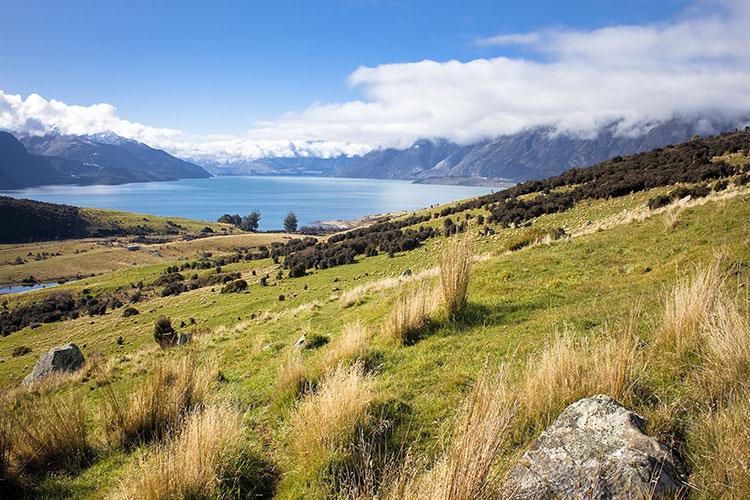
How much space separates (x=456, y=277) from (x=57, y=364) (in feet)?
55.8

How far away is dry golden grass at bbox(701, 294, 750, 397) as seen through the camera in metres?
3.74

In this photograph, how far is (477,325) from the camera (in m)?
7.99

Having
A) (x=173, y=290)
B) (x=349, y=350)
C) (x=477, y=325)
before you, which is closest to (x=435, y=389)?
(x=349, y=350)

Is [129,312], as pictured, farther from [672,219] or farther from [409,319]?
[672,219]

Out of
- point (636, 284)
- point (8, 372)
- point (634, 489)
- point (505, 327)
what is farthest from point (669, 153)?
point (8, 372)

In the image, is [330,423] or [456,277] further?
[456,277]

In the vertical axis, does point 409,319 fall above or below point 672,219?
below

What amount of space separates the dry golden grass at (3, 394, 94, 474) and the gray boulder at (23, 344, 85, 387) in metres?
13.1

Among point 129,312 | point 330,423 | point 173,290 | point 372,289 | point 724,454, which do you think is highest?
point 724,454

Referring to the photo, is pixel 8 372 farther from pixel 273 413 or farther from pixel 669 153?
pixel 669 153

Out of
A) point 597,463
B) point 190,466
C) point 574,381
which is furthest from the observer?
point 574,381

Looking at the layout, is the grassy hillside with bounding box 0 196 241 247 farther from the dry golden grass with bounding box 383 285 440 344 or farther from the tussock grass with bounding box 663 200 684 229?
the dry golden grass with bounding box 383 285 440 344

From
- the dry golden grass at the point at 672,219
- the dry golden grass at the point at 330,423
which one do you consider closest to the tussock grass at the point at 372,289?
the dry golden grass at the point at 672,219

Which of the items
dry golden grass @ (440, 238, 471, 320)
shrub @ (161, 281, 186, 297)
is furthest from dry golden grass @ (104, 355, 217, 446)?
shrub @ (161, 281, 186, 297)
